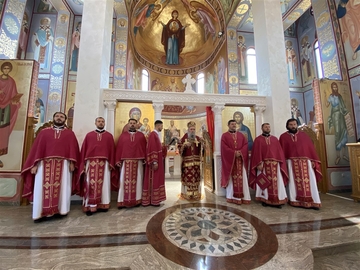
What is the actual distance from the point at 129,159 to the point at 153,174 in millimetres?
687

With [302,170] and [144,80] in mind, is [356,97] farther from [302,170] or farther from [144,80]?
[144,80]

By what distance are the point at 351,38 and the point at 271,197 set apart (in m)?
6.76

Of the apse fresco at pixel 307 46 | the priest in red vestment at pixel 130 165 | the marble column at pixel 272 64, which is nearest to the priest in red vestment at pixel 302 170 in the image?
the marble column at pixel 272 64

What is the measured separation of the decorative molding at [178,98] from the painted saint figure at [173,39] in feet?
31.8

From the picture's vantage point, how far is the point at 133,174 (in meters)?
3.96

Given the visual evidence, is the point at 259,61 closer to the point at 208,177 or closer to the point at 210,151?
the point at 210,151

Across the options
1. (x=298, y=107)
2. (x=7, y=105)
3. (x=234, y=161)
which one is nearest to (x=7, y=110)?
(x=7, y=105)

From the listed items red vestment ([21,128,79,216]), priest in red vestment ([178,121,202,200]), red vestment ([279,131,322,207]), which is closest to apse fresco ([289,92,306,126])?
red vestment ([279,131,322,207])

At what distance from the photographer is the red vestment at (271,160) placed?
404 centimetres

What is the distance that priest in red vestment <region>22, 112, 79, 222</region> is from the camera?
3.19 metres

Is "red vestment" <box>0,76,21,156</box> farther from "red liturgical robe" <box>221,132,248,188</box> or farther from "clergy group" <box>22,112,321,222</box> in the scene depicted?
"red liturgical robe" <box>221,132,248,188</box>

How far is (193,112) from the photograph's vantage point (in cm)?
1052

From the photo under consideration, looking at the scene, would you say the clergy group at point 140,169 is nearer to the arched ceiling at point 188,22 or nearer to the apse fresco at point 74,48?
the apse fresco at point 74,48

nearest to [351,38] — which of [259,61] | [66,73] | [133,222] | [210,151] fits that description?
[259,61]
